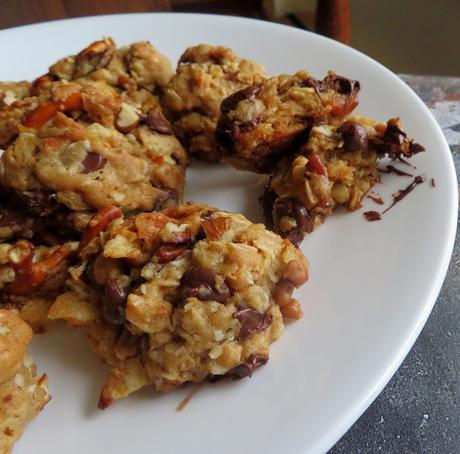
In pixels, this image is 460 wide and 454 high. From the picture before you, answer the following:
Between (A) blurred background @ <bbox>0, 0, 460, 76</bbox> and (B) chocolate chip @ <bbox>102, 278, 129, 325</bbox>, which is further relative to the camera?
(A) blurred background @ <bbox>0, 0, 460, 76</bbox>

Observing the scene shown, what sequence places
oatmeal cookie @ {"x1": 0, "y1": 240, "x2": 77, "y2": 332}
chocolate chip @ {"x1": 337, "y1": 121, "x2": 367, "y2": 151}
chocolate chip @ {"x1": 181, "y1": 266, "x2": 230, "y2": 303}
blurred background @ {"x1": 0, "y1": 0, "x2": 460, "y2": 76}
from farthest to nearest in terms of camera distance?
blurred background @ {"x1": 0, "y1": 0, "x2": 460, "y2": 76} < chocolate chip @ {"x1": 337, "y1": 121, "x2": 367, "y2": 151} < oatmeal cookie @ {"x1": 0, "y1": 240, "x2": 77, "y2": 332} < chocolate chip @ {"x1": 181, "y1": 266, "x2": 230, "y2": 303}

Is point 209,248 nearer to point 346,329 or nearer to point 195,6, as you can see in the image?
point 346,329

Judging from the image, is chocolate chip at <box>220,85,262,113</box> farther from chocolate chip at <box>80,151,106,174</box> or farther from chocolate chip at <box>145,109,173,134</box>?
chocolate chip at <box>80,151,106,174</box>

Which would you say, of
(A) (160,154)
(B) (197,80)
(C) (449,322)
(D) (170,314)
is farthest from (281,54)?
(D) (170,314)

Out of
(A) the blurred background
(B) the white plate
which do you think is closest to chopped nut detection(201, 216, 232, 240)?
(B) the white plate

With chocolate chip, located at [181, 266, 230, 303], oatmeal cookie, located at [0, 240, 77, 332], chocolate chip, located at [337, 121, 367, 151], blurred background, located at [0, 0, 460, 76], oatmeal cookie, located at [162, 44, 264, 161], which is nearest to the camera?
chocolate chip, located at [181, 266, 230, 303]

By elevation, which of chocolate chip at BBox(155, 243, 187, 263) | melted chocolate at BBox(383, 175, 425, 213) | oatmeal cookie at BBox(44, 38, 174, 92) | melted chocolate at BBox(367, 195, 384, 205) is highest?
oatmeal cookie at BBox(44, 38, 174, 92)
